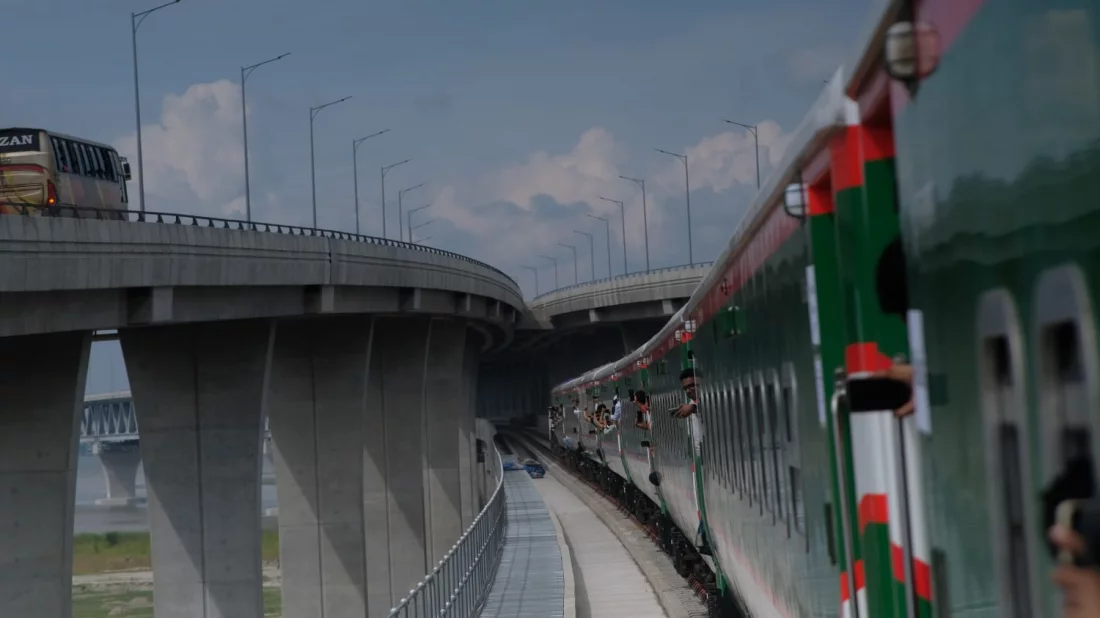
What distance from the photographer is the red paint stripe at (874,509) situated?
5625mm

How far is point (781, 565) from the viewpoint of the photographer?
966 cm

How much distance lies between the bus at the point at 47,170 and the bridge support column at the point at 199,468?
4.11 metres

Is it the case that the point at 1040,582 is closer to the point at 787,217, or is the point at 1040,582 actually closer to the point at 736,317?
the point at 787,217

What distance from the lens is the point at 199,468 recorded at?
4188 cm

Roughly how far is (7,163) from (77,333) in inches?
211

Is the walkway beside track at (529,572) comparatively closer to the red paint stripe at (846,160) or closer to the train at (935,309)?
the train at (935,309)

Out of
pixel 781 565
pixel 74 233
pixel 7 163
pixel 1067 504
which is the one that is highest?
pixel 7 163

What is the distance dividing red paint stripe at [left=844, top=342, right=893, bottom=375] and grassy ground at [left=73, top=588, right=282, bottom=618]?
93.0 meters

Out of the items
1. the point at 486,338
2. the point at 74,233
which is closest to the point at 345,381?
the point at 74,233

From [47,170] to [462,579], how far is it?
62.1 ft

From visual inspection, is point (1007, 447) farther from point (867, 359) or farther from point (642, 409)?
point (642, 409)

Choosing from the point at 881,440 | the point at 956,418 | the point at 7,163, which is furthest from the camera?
the point at 7,163

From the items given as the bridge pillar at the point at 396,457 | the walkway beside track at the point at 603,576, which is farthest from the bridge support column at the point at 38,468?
the bridge pillar at the point at 396,457

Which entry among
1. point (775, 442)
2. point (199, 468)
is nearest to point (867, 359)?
point (775, 442)
